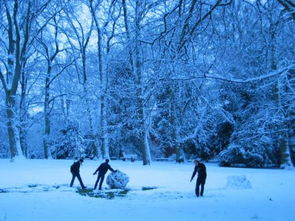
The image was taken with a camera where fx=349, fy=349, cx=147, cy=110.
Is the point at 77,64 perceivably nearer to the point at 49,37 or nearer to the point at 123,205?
the point at 49,37

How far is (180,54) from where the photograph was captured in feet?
22.1

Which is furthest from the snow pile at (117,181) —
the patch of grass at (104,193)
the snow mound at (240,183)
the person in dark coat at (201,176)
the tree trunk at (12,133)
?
the tree trunk at (12,133)

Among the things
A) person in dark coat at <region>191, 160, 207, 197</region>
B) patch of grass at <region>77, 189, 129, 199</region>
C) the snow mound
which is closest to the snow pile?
patch of grass at <region>77, 189, 129, 199</region>

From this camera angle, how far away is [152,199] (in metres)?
12.8

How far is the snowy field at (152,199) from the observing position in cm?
942

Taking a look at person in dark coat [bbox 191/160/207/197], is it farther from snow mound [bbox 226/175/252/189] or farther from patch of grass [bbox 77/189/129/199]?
patch of grass [bbox 77/189/129/199]

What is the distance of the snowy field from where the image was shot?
9422mm

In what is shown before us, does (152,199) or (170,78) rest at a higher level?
(170,78)

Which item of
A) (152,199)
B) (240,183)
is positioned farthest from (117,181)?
(240,183)

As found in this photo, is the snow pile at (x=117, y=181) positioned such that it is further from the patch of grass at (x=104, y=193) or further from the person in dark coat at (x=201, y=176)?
the person in dark coat at (x=201, y=176)

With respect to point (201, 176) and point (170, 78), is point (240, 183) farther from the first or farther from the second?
point (170, 78)

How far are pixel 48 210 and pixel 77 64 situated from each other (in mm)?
29550

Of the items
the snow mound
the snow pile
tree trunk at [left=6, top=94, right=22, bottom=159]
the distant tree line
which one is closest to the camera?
the distant tree line

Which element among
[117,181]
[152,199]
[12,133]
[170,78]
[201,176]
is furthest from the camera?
[12,133]
